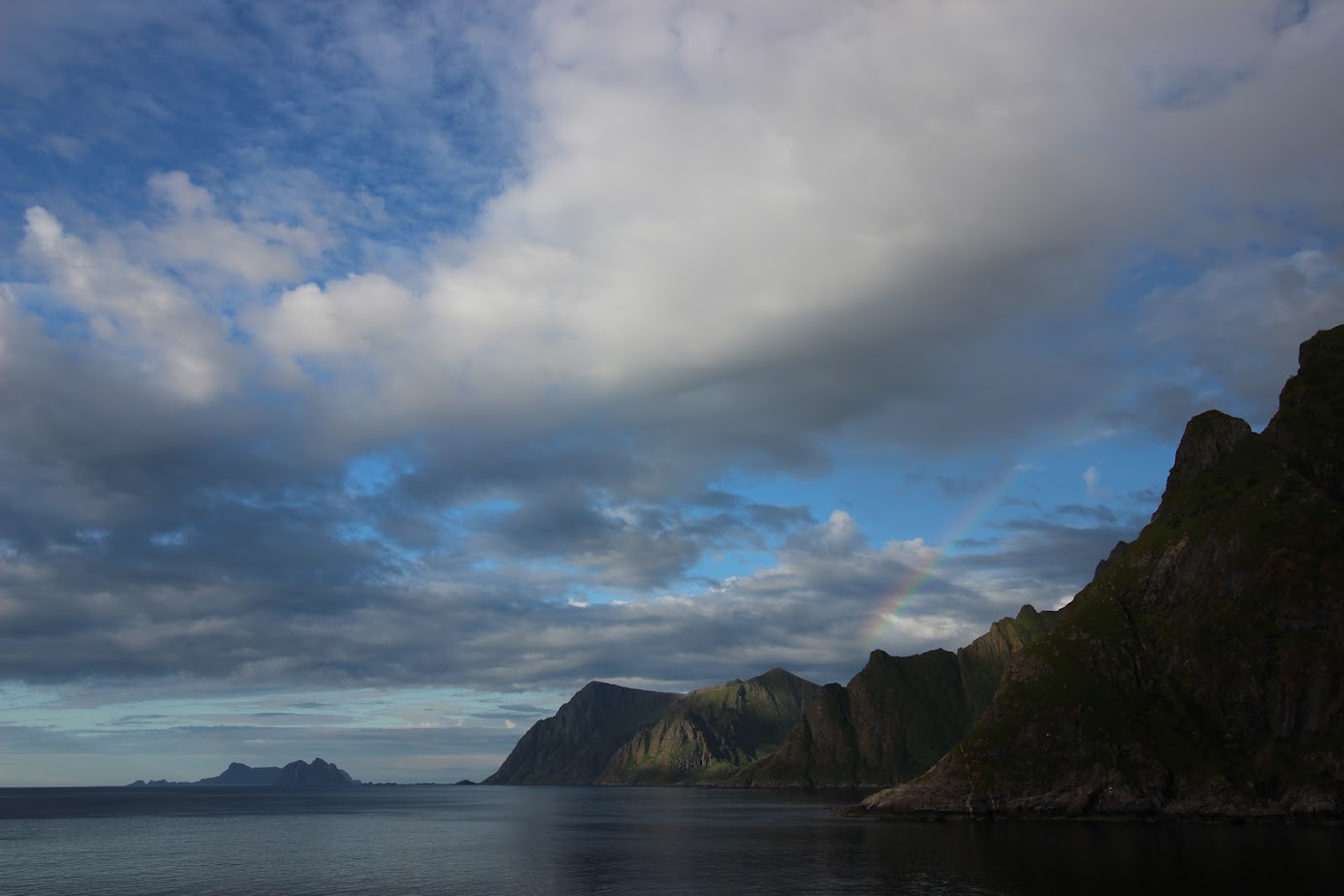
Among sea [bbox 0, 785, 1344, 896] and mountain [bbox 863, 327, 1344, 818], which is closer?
sea [bbox 0, 785, 1344, 896]

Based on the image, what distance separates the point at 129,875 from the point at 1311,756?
19285 centimetres

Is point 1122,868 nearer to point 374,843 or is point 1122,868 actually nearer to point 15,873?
point 374,843

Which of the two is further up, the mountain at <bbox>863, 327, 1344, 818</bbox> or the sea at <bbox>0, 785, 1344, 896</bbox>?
the mountain at <bbox>863, 327, 1344, 818</bbox>

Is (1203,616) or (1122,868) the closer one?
(1122,868)

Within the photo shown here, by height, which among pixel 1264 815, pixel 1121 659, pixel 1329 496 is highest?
pixel 1329 496

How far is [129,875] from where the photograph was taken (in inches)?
4835

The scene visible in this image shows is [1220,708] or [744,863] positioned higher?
[1220,708]

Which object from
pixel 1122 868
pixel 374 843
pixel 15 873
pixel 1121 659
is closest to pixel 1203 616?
pixel 1121 659

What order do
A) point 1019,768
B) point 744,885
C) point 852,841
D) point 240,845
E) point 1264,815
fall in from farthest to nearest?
1. point 1019,768
2. point 240,845
3. point 1264,815
4. point 852,841
5. point 744,885

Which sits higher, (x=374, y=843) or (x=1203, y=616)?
(x=1203, y=616)

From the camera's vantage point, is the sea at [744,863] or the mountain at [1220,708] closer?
the sea at [744,863]

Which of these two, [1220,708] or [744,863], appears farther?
[1220,708]

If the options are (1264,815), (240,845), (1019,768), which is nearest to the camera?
(1264,815)

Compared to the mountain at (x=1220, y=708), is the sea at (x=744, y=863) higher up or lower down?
lower down
